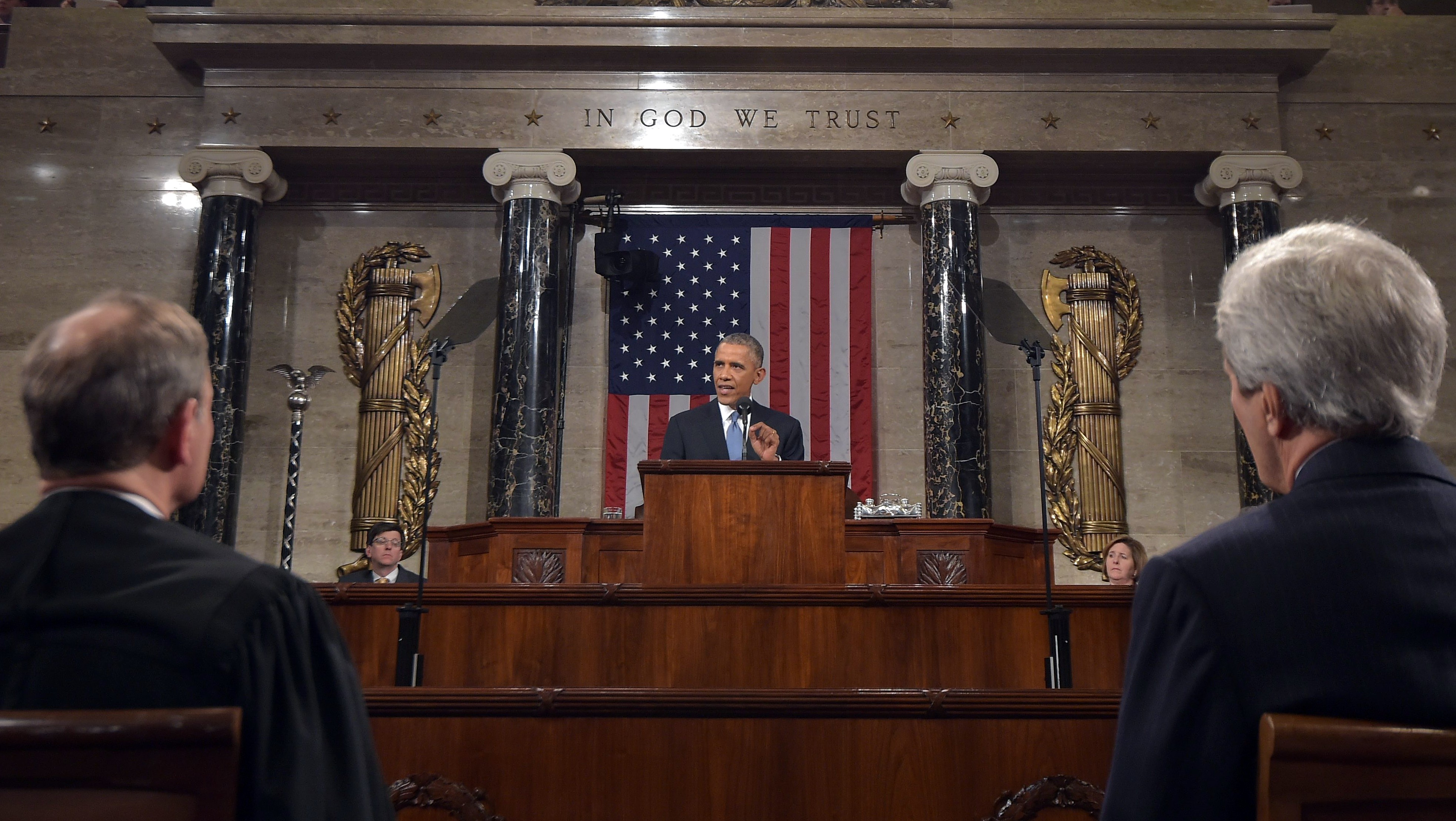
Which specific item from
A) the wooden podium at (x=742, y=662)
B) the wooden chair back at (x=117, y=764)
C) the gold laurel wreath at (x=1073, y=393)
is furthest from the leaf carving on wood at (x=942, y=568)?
the wooden chair back at (x=117, y=764)

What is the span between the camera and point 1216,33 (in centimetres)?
963

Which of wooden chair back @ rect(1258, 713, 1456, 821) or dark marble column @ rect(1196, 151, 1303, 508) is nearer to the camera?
wooden chair back @ rect(1258, 713, 1456, 821)

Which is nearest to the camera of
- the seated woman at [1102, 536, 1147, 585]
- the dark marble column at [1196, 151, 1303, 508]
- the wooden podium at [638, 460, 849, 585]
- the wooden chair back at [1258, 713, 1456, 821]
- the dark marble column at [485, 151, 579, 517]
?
the wooden chair back at [1258, 713, 1456, 821]

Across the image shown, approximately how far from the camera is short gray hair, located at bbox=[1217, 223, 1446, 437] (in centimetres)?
149

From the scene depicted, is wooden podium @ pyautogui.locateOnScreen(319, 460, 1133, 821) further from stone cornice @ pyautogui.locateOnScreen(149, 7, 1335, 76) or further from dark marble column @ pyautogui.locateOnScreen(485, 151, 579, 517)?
stone cornice @ pyautogui.locateOnScreen(149, 7, 1335, 76)

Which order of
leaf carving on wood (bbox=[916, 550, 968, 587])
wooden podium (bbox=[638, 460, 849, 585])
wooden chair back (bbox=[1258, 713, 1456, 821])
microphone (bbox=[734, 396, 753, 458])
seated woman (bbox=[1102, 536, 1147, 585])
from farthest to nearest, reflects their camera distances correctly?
seated woman (bbox=[1102, 536, 1147, 585]) < microphone (bbox=[734, 396, 753, 458]) < leaf carving on wood (bbox=[916, 550, 968, 587]) < wooden podium (bbox=[638, 460, 849, 585]) < wooden chair back (bbox=[1258, 713, 1456, 821])

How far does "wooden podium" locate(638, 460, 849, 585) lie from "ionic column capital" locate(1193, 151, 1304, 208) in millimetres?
6094

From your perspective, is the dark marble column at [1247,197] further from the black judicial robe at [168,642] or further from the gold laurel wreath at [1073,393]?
the black judicial robe at [168,642]

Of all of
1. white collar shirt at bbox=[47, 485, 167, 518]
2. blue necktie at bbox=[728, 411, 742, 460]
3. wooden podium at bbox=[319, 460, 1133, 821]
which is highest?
blue necktie at bbox=[728, 411, 742, 460]

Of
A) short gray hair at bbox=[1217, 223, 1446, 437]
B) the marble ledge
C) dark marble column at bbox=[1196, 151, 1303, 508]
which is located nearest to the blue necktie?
the marble ledge

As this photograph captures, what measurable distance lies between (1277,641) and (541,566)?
5.47 m

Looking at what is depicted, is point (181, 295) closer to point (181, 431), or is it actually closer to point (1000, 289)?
point (1000, 289)

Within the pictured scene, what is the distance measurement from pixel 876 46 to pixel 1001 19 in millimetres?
1009

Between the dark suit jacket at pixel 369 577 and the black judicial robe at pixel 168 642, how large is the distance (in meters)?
6.55
